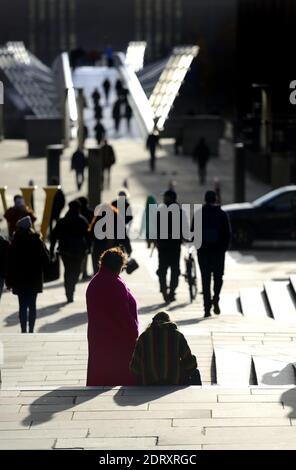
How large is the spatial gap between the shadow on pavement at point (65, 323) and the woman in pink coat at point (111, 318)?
517 cm

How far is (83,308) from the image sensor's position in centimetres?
1916

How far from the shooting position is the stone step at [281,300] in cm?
1831

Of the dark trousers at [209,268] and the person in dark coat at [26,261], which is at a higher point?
the person in dark coat at [26,261]

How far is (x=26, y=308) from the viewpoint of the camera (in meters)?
16.5

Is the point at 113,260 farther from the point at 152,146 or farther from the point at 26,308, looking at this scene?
the point at 152,146

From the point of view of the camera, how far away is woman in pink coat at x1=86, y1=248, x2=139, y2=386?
39.9 ft

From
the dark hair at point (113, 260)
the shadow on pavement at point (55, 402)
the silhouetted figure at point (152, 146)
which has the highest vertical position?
the dark hair at point (113, 260)

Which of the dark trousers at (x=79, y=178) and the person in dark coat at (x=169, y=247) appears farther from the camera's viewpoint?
the dark trousers at (x=79, y=178)

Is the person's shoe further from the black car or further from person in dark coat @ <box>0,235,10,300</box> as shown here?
the black car

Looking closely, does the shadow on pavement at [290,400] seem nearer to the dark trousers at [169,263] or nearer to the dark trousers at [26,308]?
the dark trousers at [26,308]

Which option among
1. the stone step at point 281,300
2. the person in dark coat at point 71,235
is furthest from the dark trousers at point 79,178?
the person in dark coat at point 71,235

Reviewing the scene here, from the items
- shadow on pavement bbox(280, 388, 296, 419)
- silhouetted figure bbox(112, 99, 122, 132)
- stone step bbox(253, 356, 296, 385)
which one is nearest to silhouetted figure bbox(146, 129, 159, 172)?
silhouetted figure bbox(112, 99, 122, 132)

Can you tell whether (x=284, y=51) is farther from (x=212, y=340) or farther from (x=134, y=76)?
(x=212, y=340)
